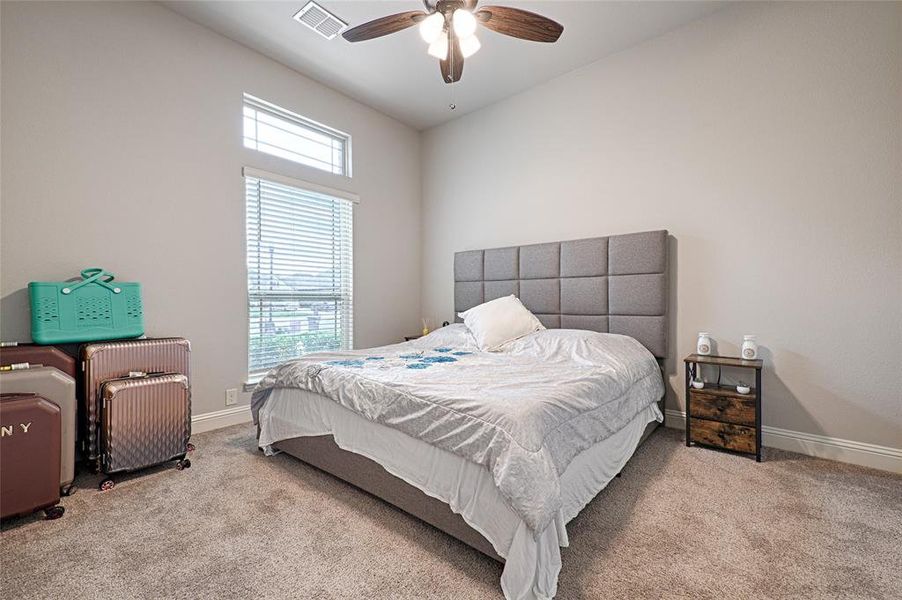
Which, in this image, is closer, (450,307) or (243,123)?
(243,123)

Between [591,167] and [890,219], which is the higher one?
[591,167]

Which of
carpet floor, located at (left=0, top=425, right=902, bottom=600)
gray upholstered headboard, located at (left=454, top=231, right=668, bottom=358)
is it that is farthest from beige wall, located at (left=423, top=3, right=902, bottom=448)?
carpet floor, located at (left=0, top=425, right=902, bottom=600)

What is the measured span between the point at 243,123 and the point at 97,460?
2.72 m

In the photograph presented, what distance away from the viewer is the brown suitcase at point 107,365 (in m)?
2.28

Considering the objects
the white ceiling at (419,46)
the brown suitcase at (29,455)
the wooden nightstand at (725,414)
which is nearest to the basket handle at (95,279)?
the brown suitcase at (29,455)

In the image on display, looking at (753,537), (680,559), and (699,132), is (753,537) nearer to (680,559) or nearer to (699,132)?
(680,559)

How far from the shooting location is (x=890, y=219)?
2.40 meters

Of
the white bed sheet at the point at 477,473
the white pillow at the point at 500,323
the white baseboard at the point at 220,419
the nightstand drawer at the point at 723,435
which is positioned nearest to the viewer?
the white bed sheet at the point at 477,473

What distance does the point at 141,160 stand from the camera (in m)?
2.83

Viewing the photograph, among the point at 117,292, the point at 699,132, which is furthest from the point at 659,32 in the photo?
the point at 117,292

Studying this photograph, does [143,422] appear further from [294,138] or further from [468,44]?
[468,44]

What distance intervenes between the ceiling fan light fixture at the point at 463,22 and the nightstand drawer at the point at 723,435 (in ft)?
9.56

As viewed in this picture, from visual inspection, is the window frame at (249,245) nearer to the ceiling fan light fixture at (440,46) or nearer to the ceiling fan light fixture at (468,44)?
the ceiling fan light fixture at (440,46)

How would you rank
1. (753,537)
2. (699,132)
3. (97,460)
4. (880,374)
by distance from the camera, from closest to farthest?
(753,537)
(97,460)
(880,374)
(699,132)
